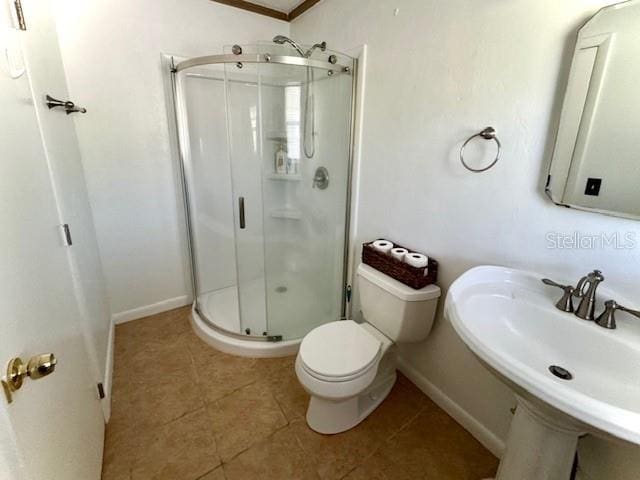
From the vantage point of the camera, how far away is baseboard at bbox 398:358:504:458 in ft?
4.59

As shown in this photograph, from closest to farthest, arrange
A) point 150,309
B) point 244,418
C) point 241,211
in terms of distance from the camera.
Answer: point 244,418
point 241,211
point 150,309

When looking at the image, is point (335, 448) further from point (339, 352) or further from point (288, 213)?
point (288, 213)

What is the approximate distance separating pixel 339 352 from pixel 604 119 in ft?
4.32

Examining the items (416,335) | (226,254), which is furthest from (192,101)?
(416,335)

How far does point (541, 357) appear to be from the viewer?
38.3 inches

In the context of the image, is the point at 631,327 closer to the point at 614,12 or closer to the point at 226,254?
the point at 614,12

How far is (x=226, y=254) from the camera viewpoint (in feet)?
8.66

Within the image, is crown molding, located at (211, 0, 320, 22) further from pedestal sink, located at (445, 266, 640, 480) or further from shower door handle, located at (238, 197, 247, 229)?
pedestal sink, located at (445, 266, 640, 480)

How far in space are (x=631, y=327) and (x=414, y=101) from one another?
123cm

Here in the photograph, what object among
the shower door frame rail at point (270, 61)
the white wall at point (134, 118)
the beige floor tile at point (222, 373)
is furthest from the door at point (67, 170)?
the shower door frame rail at point (270, 61)

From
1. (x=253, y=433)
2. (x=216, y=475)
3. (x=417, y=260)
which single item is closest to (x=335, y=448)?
(x=253, y=433)

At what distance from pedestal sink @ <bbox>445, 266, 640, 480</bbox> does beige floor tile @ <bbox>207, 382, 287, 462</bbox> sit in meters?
1.01

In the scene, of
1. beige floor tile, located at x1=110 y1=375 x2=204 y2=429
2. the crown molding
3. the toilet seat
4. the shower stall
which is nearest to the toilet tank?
the toilet seat

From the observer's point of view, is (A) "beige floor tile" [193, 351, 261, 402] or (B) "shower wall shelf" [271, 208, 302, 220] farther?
(B) "shower wall shelf" [271, 208, 302, 220]
